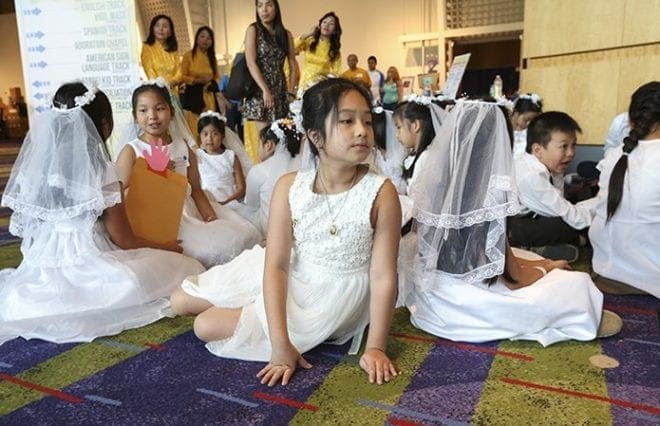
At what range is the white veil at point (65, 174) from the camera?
5.85ft

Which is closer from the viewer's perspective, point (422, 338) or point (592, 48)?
point (422, 338)

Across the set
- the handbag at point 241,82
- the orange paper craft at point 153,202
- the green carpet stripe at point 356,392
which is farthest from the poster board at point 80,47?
the green carpet stripe at point 356,392

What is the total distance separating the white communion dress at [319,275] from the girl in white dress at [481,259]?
222 millimetres

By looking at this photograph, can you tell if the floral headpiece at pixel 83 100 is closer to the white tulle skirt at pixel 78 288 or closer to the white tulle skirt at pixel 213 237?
the white tulle skirt at pixel 78 288

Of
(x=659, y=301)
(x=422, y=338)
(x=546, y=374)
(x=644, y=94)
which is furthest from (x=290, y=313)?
(x=644, y=94)

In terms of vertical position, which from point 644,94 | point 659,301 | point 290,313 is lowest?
point 659,301

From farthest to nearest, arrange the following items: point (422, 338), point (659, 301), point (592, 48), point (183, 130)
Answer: point (592, 48) → point (183, 130) → point (659, 301) → point (422, 338)

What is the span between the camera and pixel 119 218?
192cm

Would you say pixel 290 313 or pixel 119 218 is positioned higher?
pixel 119 218

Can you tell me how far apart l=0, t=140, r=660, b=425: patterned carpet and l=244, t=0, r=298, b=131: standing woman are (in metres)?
1.98

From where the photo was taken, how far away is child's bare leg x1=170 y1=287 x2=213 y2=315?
1.67m

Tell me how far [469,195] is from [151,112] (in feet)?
4.55

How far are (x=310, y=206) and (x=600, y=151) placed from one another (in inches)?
115

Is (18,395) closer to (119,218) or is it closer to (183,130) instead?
(119,218)
